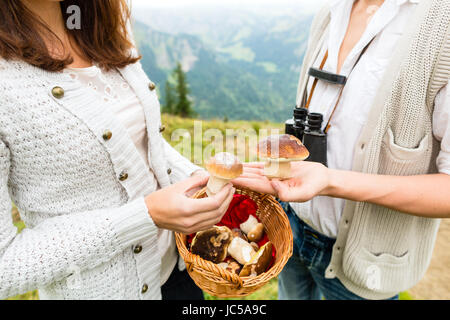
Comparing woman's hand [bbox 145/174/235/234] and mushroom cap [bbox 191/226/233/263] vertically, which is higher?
woman's hand [bbox 145/174/235/234]

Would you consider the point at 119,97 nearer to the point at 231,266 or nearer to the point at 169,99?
the point at 231,266

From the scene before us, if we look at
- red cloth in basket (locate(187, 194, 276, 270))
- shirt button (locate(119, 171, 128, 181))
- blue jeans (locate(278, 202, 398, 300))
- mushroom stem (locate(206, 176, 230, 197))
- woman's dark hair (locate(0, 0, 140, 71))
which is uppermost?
woman's dark hair (locate(0, 0, 140, 71))

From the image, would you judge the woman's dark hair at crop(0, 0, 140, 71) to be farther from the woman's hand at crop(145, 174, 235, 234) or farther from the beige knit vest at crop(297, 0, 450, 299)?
the beige knit vest at crop(297, 0, 450, 299)

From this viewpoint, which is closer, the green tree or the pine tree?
the green tree

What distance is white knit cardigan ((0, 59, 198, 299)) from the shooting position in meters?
1.05

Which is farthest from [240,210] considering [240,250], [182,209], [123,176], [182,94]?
[182,94]

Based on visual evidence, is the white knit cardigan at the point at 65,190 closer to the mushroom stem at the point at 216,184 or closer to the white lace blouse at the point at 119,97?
the white lace blouse at the point at 119,97

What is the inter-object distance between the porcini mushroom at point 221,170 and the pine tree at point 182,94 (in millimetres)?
21119

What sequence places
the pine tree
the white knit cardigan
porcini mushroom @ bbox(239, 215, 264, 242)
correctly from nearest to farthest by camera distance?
the white knit cardigan → porcini mushroom @ bbox(239, 215, 264, 242) → the pine tree

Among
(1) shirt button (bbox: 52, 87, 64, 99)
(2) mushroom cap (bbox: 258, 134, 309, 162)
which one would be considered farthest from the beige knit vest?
(1) shirt button (bbox: 52, 87, 64, 99)

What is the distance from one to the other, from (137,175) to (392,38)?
4.41 ft

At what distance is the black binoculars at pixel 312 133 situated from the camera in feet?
4.63

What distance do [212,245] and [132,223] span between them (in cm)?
48

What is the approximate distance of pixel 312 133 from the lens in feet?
4.64
